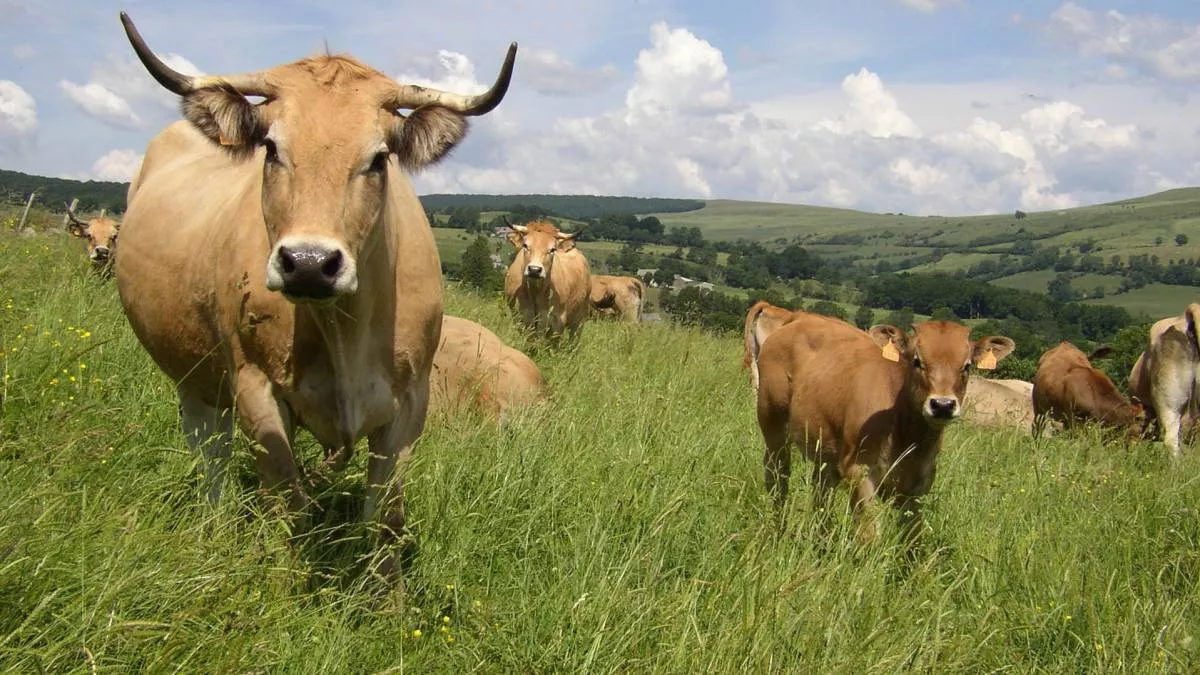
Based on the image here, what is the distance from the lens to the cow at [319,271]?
12.5 ft

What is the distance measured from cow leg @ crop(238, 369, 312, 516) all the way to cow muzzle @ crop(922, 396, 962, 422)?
3.83 metres

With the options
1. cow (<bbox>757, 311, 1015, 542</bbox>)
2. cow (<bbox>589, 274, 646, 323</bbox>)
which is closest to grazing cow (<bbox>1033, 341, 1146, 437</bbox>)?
A: cow (<bbox>757, 311, 1015, 542</bbox>)

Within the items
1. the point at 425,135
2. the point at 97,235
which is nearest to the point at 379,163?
the point at 425,135

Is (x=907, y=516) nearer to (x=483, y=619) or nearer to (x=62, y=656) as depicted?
(x=483, y=619)

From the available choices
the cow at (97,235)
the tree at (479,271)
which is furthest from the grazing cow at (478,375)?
the tree at (479,271)

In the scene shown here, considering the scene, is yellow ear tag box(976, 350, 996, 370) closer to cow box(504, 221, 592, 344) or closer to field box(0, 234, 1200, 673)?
field box(0, 234, 1200, 673)

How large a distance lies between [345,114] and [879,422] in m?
4.27

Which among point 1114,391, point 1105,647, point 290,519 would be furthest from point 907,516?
point 1114,391

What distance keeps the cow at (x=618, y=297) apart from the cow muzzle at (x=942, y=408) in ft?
62.6

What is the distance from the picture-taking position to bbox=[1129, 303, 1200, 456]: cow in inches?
531

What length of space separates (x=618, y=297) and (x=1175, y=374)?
15.3m

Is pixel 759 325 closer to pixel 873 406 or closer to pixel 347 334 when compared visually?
pixel 873 406

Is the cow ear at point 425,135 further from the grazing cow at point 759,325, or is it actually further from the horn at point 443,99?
the grazing cow at point 759,325

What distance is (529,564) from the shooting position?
4.22 m
